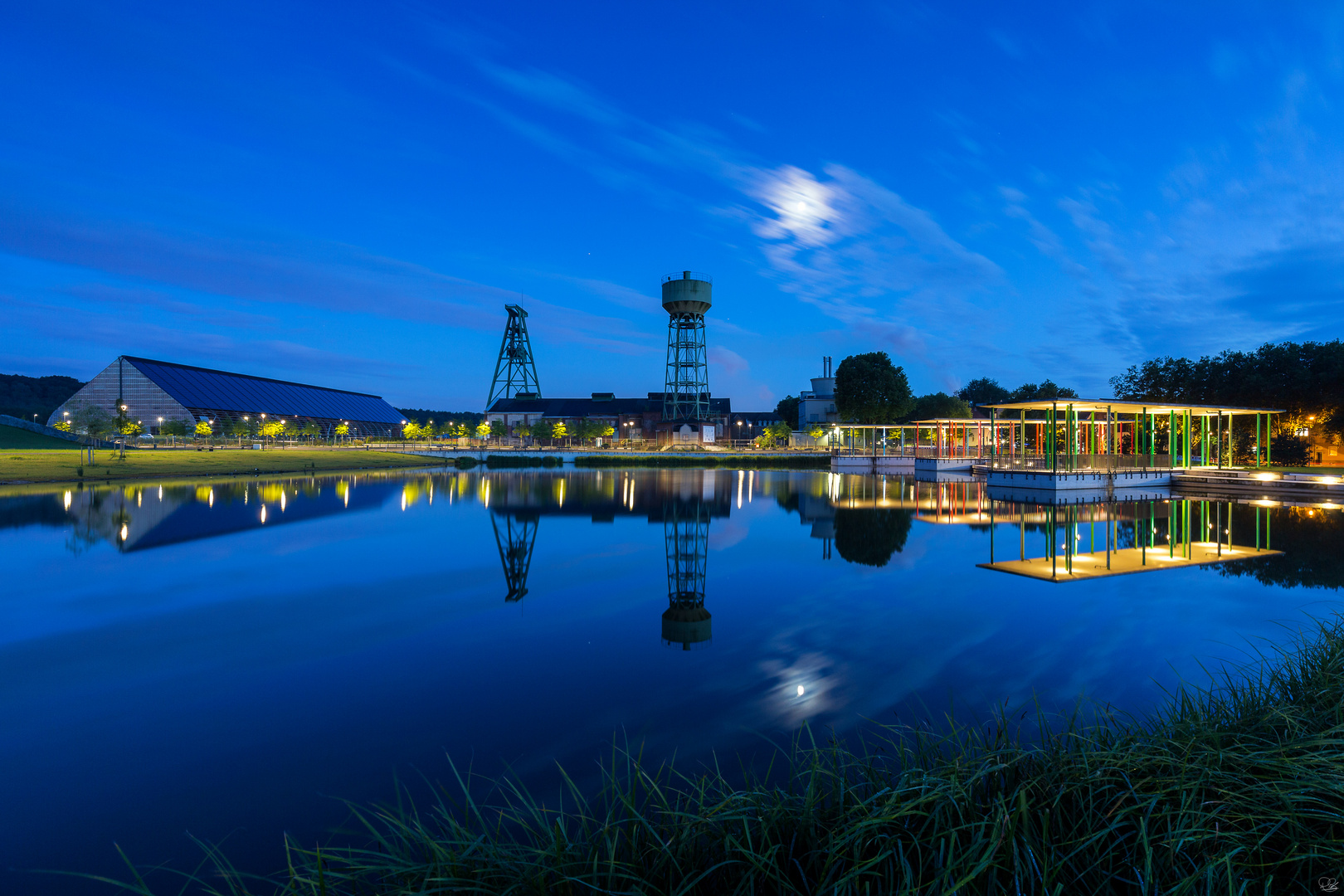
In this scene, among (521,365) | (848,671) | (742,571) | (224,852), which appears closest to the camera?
(224,852)

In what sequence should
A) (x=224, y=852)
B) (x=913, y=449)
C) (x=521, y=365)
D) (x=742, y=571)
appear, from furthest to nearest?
(x=521, y=365)
(x=913, y=449)
(x=742, y=571)
(x=224, y=852)

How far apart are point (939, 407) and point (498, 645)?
7003cm

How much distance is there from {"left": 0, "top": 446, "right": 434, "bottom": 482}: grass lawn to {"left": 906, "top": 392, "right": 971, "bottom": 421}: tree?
177ft

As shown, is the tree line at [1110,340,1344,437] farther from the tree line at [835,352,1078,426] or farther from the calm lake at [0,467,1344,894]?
the calm lake at [0,467,1344,894]

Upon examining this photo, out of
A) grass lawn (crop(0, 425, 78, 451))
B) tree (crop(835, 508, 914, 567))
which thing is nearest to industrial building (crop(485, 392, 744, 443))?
grass lawn (crop(0, 425, 78, 451))

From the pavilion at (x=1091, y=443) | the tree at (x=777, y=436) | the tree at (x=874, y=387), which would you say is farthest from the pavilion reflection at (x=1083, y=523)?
the tree at (x=777, y=436)

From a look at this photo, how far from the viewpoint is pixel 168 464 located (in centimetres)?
3206

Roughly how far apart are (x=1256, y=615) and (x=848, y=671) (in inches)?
234

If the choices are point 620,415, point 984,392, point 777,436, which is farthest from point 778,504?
point 984,392

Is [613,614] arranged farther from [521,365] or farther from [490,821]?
[521,365]

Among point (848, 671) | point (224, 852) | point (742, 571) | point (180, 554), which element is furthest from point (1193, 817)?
point (180, 554)

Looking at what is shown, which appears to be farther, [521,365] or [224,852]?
[521,365]

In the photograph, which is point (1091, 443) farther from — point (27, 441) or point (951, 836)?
point (27, 441)

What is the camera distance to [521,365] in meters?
87.6
